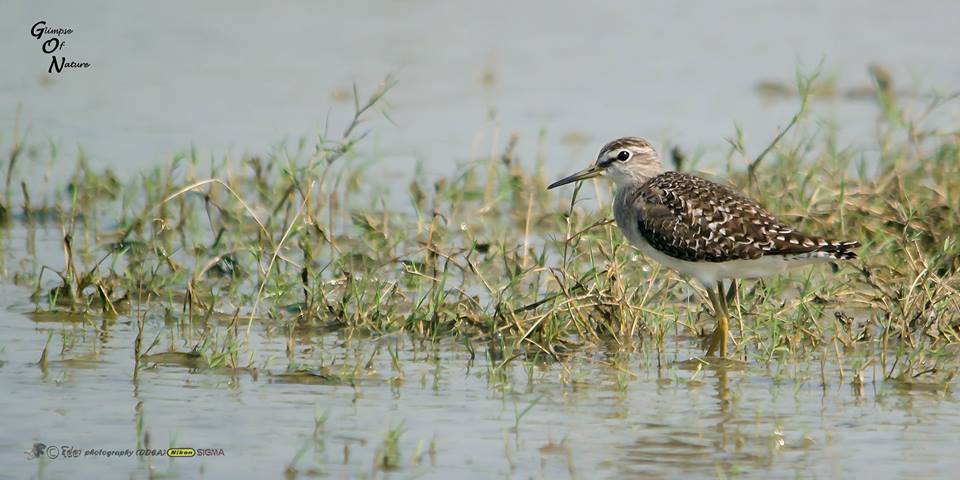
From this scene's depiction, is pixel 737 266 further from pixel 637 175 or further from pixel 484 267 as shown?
pixel 484 267

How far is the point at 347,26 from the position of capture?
1848 cm

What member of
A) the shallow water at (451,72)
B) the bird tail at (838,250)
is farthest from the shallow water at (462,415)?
the shallow water at (451,72)

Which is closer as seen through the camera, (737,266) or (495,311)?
(495,311)

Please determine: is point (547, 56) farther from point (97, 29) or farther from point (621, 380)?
point (621, 380)

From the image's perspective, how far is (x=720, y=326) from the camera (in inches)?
350

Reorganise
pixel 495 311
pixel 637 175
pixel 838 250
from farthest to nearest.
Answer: pixel 637 175
pixel 495 311
pixel 838 250

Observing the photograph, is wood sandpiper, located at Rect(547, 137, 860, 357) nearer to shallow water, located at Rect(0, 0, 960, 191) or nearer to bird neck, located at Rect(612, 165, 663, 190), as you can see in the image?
bird neck, located at Rect(612, 165, 663, 190)

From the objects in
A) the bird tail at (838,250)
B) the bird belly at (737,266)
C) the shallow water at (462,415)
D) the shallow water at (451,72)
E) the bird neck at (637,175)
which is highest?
the shallow water at (451,72)

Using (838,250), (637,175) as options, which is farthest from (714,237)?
(637,175)

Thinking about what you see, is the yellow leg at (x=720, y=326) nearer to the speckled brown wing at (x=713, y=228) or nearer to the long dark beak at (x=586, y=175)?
the speckled brown wing at (x=713, y=228)

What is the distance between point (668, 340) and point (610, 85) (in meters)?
7.62

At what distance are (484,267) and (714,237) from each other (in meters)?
2.05

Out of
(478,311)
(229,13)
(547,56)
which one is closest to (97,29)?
(229,13)

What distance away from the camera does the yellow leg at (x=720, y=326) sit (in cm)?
875
